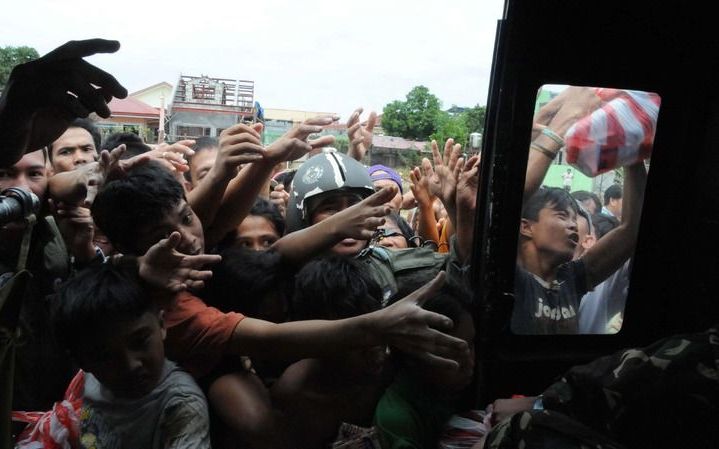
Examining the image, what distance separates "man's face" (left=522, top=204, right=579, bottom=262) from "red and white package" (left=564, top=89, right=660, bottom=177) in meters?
0.15

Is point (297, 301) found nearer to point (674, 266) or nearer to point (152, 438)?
point (152, 438)

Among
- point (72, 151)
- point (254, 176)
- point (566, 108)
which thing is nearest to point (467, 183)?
point (566, 108)

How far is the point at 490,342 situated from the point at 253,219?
96 cm

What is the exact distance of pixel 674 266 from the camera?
1.92m

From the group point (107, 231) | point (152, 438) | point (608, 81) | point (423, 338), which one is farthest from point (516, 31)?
point (152, 438)

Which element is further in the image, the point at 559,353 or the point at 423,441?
the point at 559,353

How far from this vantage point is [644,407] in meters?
1.20

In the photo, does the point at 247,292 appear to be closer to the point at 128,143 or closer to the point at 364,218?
the point at 364,218

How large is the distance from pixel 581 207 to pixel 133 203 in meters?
1.35

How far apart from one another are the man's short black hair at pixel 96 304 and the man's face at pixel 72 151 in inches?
54.5

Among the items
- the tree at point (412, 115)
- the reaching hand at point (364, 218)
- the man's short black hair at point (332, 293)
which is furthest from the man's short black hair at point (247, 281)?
the tree at point (412, 115)

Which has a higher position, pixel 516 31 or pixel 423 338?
pixel 516 31

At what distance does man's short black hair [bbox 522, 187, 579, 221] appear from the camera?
71.0 inches

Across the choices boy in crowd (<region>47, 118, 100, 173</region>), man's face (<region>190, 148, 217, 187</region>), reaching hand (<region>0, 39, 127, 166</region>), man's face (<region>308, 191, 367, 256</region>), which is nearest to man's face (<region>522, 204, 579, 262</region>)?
man's face (<region>308, 191, 367, 256</region>)
